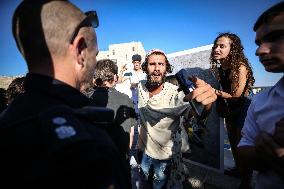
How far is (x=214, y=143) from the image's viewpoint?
16.4ft

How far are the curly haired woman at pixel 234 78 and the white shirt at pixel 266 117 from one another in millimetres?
1891

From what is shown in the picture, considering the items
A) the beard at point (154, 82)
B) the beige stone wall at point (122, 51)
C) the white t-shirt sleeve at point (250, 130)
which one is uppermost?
the beige stone wall at point (122, 51)

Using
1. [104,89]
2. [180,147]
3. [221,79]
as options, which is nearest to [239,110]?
[221,79]

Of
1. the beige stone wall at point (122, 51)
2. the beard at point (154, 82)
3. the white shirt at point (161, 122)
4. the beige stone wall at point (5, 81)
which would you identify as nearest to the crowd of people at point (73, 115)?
the white shirt at point (161, 122)

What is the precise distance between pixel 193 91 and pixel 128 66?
4921mm

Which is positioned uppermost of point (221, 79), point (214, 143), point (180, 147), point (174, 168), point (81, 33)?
point (81, 33)

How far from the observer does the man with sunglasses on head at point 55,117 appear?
795mm

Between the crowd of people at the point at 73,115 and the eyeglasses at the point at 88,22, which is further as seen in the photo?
the eyeglasses at the point at 88,22

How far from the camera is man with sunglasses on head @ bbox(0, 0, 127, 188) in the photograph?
0.80 meters

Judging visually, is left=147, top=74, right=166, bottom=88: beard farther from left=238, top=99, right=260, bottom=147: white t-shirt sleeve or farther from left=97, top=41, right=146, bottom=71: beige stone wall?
left=97, top=41, right=146, bottom=71: beige stone wall

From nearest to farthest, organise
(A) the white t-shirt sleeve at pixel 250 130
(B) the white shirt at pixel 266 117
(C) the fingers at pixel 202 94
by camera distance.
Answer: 1. (B) the white shirt at pixel 266 117
2. (A) the white t-shirt sleeve at pixel 250 130
3. (C) the fingers at pixel 202 94

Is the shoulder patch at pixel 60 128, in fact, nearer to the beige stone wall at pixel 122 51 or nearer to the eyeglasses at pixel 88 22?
the eyeglasses at pixel 88 22

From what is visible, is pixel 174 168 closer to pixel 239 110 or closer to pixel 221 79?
pixel 239 110

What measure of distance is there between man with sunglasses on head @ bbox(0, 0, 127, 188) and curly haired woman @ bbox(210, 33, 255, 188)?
267 cm
